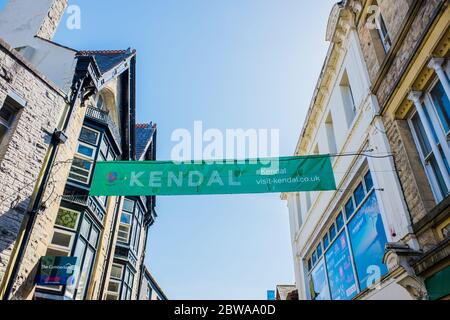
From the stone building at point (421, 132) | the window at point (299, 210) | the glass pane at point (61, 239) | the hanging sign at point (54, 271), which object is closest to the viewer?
the stone building at point (421, 132)

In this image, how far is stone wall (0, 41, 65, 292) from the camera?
9461mm

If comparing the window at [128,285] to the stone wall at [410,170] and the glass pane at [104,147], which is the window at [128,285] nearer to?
the glass pane at [104,147]

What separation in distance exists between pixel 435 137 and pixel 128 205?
1659 centimetres

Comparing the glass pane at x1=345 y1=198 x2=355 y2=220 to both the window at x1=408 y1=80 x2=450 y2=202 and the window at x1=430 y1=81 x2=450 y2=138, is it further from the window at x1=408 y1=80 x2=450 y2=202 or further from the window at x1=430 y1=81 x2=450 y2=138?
the window at x1=430 y1=81 x2=450 y2=138

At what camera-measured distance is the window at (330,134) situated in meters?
12.7

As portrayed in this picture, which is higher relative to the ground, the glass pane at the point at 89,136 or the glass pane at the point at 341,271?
the glass pane at the point at 89,136

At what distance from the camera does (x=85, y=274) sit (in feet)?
44.4

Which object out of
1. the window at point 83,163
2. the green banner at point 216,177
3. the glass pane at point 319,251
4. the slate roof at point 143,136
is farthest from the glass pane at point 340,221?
the slate roof at point 143,136

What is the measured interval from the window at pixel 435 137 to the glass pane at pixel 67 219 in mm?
11334

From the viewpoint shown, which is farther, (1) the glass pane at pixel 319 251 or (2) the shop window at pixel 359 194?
(1) the glass pane at pixel 319 251

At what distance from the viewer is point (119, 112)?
61.0 feet

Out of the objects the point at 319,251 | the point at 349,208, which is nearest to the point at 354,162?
the point at 349,208

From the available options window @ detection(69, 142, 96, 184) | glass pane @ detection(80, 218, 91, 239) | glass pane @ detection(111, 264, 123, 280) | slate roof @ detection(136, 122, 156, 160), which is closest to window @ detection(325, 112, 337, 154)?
window @ detection(69, 142, 96, 184)
